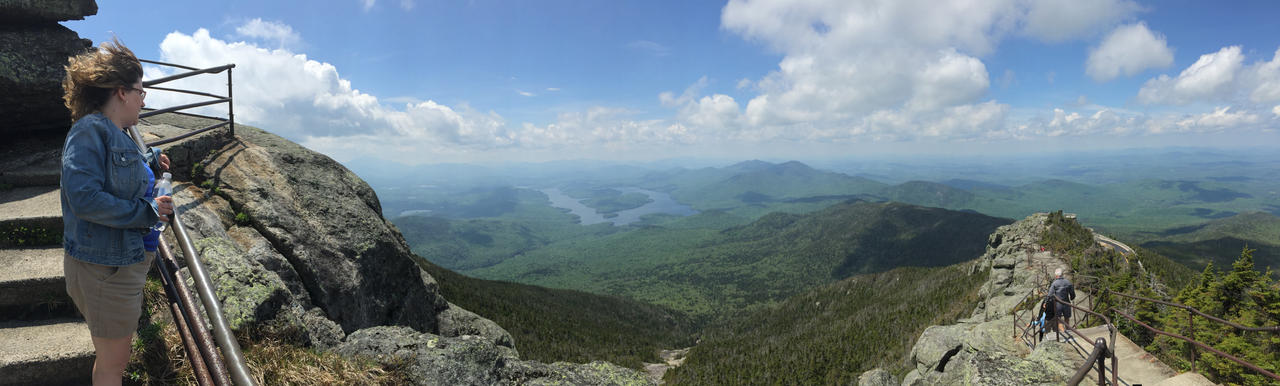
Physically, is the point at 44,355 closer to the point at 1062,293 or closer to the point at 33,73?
→ the point at 33,73

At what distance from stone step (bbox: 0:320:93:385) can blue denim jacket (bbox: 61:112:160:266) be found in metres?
1.72

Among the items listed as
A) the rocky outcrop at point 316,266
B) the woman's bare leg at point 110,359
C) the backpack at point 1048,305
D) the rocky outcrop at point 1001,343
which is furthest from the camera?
the backpack at point 1048,305

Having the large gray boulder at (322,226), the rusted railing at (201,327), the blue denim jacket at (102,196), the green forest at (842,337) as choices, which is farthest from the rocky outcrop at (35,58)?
the green forest at (842,337)

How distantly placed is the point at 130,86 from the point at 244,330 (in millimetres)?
3247

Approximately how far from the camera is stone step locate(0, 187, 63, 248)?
559cm

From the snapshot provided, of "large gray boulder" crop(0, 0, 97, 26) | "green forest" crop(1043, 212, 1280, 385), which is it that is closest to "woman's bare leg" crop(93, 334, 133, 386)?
"large gray boulder" crop(0, 0, 97, 26)

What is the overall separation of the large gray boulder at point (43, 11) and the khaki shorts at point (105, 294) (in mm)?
8643

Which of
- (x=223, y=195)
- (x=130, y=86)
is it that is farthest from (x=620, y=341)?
(x=130, y=86)

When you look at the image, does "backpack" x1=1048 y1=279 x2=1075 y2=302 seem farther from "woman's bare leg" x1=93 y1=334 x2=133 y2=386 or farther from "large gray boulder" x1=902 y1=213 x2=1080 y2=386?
"woman's bare leg" x1=93 y1=334 x2=133 y2=386

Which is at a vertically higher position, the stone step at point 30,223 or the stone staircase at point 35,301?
the stone step at point 30,223

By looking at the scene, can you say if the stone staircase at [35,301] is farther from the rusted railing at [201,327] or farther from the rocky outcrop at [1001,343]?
the rocky outcrop at [1001,343]

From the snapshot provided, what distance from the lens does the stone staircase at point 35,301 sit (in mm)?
4164

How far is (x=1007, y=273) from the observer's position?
95.6 ft

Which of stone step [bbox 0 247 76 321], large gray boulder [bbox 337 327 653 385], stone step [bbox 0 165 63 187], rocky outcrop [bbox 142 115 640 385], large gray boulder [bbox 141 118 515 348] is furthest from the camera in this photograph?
stone step [bbox 0 165 63 187]
